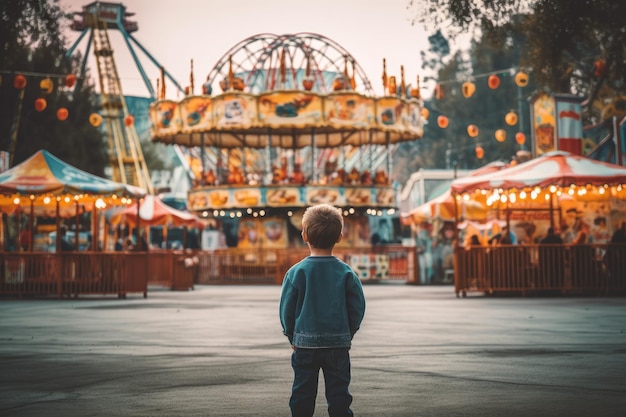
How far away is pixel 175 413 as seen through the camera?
6.50 metres

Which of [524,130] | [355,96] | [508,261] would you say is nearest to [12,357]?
[508,261]

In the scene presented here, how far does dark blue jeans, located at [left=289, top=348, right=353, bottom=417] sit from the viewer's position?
5.35 meters

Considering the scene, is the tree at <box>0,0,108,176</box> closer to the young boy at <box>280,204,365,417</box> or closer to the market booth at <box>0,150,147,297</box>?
the market booth at <box>0,150,147,297</box>

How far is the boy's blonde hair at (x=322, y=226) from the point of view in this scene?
5.50m

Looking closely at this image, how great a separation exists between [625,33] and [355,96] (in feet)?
50.1

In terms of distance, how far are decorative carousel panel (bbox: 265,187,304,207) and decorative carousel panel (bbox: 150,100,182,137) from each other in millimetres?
4449

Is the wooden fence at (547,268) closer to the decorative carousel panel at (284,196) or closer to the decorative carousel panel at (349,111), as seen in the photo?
Result: the decorative carousel panel at (349,111)

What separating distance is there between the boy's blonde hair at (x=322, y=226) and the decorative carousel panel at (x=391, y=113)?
113ft

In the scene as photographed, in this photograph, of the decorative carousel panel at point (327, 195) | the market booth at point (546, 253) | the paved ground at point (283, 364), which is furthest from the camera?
the decorative carousel panel at point (327, 195)

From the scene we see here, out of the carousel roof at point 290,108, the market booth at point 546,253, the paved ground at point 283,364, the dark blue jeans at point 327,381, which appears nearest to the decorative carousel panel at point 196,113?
the carousel roof at point 290,108

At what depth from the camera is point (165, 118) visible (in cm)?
4088

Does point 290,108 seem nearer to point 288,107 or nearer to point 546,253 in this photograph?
point 288,107

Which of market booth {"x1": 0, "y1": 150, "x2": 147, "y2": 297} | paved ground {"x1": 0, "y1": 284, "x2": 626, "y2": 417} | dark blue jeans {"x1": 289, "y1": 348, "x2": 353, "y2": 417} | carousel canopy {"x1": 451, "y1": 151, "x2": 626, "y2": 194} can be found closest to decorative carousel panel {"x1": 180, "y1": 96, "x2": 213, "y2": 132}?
market booth {"x1": 0, "y1": 150, "x2": 147, "y2": 297}

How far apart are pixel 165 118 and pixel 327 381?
36.2m
